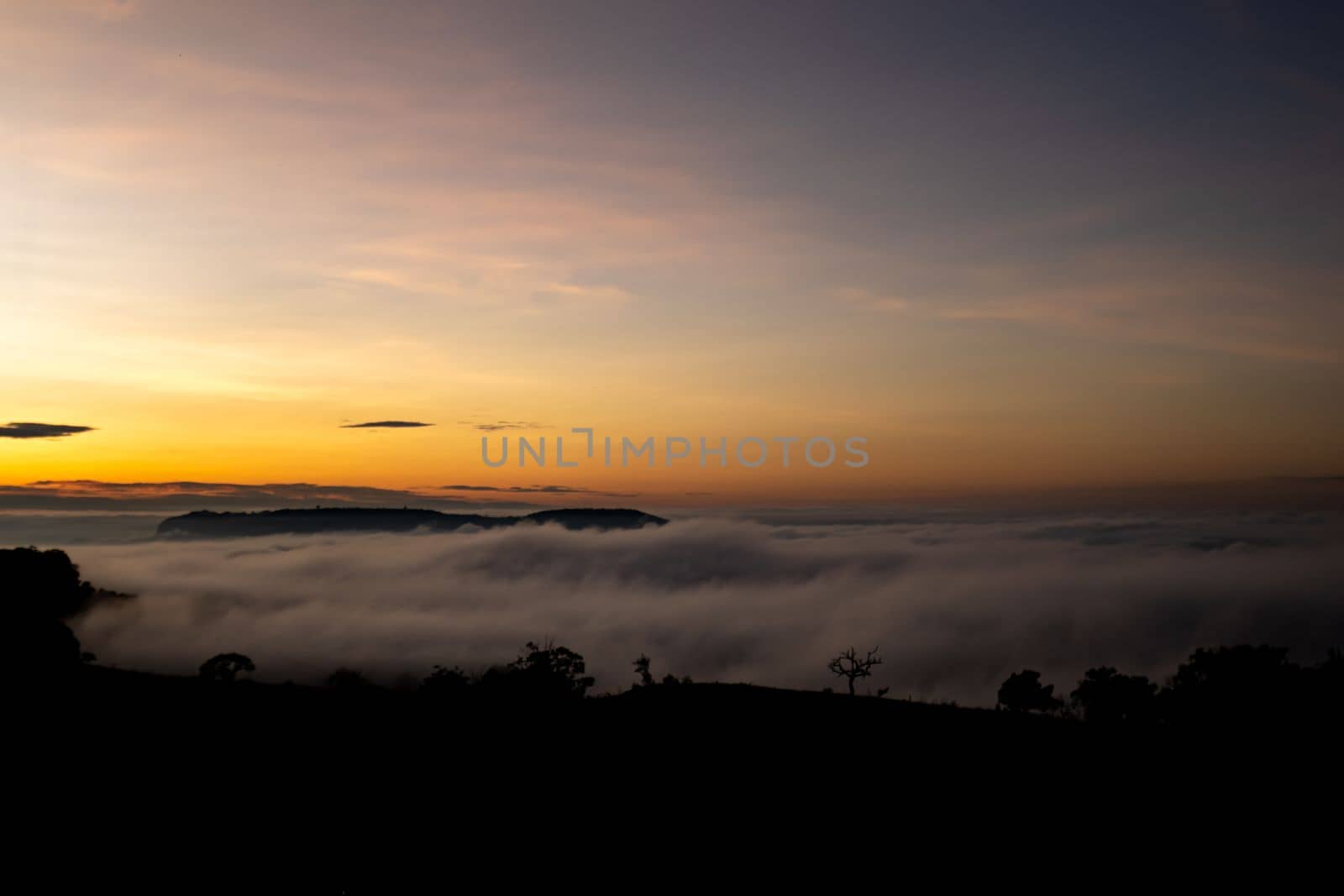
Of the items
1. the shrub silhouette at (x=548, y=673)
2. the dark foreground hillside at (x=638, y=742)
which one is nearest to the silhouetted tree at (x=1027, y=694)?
the shrub silhouette at (x=548, y=673)

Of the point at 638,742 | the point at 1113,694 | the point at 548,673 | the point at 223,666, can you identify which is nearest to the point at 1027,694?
the point at 1113,694

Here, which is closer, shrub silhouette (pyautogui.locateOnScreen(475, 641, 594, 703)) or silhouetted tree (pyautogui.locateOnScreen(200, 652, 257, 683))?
silhouetted tree (pyautogui.locateOnScreen(200, 652, 257, 683))

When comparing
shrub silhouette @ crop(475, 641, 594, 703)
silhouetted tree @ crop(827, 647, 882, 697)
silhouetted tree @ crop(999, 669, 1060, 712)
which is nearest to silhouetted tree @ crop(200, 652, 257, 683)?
shrub silhouette @ crop(475, 641, 594, 703)

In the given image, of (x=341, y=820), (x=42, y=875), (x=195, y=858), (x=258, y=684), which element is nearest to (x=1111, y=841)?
(x=341, y=820)

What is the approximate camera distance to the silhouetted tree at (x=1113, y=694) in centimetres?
5822

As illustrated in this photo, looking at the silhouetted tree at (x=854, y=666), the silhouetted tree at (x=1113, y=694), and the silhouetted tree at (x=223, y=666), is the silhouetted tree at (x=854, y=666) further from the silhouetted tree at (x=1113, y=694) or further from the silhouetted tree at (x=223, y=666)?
the silhouetted tree at (x=223, y=666)

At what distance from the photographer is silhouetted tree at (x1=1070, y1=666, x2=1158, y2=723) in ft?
191

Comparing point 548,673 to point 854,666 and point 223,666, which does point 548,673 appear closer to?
point 223,666

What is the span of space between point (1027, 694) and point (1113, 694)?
7130mm

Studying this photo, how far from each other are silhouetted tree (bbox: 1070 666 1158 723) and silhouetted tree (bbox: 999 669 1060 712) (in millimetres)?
1947

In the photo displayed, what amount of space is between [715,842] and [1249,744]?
463 inches

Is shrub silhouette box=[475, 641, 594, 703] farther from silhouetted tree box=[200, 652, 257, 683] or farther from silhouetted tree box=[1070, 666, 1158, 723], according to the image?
silhouetted tree box=[1070, 666, 1158, 723]

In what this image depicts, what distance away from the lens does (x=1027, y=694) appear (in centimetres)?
6638

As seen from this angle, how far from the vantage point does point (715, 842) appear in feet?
46.0
